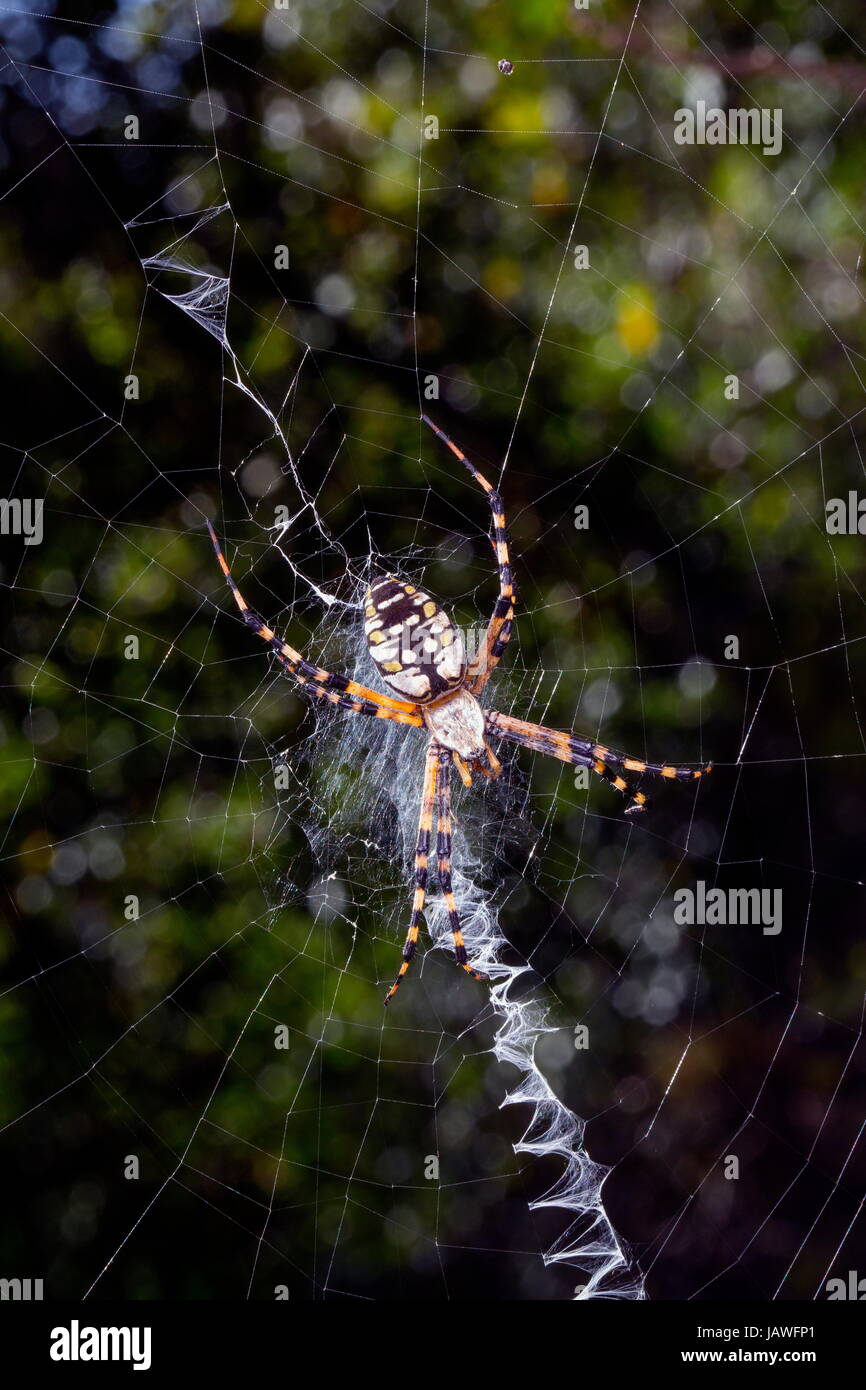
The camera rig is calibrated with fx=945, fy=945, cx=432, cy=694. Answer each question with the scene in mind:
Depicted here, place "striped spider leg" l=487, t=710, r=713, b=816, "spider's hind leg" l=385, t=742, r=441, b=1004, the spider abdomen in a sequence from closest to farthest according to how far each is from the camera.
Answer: the spider abdomen, "striped spider leg" l=487, t=710, r=713, b=816, "spider's hind leg" l=385, t=742, r=441, b=1004

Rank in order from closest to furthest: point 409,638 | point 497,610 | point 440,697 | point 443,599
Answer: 1. point 409,638
2. point 497,610
3. point 440,697
4. point 443,599

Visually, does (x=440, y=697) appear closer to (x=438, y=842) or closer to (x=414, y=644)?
(x=414, y=644)

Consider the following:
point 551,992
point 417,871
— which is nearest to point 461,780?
point 417,871

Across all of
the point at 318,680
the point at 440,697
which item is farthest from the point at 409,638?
the point at 440,697

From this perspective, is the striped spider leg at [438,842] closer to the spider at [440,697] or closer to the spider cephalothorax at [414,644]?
the spider at [440,697]

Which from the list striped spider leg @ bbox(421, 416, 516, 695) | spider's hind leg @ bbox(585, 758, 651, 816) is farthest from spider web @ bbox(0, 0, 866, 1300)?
spider's hind leg @ bbox(585, 758, 651, 816)

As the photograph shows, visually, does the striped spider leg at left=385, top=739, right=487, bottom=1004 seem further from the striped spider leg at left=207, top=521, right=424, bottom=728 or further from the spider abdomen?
the spider abdomen

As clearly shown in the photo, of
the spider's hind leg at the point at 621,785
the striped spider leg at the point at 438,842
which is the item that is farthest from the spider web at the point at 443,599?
the spider's hind leg at the point at 621,785
